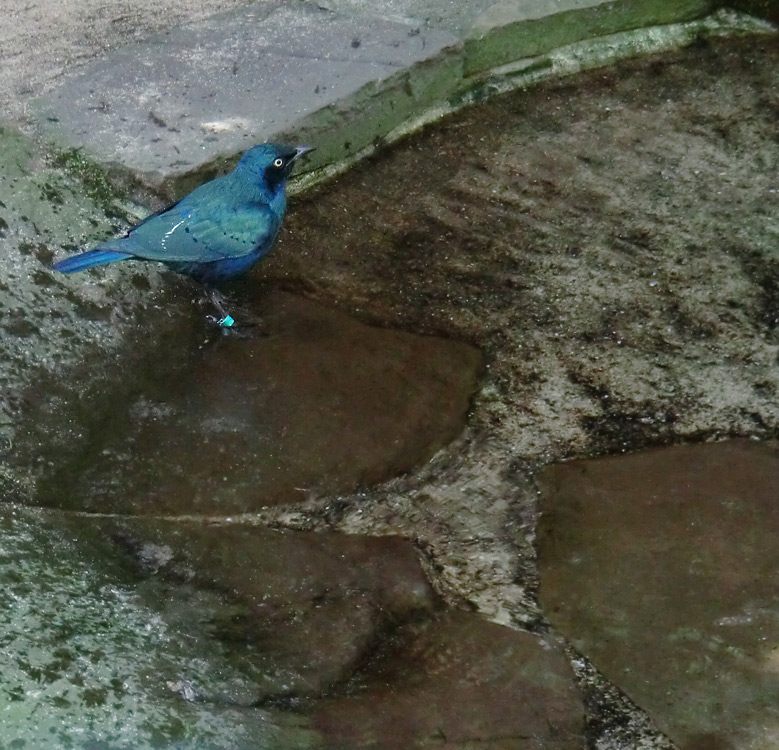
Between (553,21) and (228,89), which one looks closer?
(553,21)

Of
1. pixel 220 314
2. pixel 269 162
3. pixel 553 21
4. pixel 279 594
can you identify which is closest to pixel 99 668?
pixel 279 594

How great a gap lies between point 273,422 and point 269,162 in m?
0.84

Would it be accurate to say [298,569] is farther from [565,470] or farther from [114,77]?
[114,77]

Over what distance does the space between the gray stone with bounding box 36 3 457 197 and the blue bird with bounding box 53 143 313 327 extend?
0.54 feet

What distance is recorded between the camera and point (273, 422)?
8.82 feet

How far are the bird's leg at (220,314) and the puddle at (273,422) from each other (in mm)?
61

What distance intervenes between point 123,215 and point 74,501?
3.23 feet

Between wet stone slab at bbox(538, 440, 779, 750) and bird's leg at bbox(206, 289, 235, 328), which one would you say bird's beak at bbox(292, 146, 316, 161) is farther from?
wet stone slab at bbox(538, 440, 779, 750)

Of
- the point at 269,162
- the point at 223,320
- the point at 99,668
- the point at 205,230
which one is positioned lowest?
the point at 99,668

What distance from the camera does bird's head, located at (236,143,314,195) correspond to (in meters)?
2.67

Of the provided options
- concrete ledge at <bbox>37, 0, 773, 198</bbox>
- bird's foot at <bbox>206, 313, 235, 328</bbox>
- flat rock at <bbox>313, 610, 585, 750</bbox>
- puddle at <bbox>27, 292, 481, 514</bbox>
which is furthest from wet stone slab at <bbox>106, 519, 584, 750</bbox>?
concrete ledge at <bbox>37, 0, 773, 198</bbox>

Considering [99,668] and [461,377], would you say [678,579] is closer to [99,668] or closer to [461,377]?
[461,377]

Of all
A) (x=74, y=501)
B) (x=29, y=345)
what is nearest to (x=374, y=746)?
(x=74, y=501)

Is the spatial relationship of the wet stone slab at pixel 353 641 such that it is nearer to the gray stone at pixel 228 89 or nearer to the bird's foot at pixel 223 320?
the bird's foot at pixel 223 320
